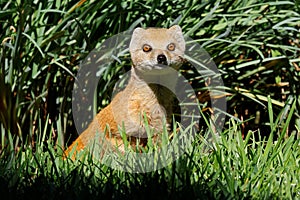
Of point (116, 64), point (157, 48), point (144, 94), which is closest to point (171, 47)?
point (157, 48)

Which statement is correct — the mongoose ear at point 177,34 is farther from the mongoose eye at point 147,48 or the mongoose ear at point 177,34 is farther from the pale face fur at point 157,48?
the mongoose eye at point 147,48

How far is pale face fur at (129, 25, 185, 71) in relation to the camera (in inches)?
138

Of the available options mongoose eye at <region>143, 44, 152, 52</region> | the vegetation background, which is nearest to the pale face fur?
mongoose eye at <region>143, 44, 152, 52</region>

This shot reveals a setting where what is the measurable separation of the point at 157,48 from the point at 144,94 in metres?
0.35

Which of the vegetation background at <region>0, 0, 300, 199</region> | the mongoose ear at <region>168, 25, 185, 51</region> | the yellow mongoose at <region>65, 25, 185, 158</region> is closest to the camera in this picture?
the yellow mongoose at <region>65, 25, 185, 158</region>

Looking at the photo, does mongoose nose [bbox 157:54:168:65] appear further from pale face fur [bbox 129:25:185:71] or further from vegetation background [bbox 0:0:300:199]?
vegetation background [bbox 0:0:300:199]

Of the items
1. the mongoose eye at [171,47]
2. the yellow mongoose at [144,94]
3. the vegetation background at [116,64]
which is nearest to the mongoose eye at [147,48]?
the yellow mongoose at [144,94]

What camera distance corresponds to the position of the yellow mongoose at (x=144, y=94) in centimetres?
358

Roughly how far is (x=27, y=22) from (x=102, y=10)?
1.82ft

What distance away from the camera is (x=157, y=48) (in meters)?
3.57

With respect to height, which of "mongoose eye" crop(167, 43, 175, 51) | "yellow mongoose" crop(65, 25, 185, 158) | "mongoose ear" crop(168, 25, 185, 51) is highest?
"mongoose ear" crop(168, 25, 185, 51)

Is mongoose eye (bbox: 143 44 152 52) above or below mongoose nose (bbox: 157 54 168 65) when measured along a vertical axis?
above

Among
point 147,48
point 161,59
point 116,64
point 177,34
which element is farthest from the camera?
point 116,64

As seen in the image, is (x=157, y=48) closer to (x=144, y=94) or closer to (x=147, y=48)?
(x=147, y=48)
